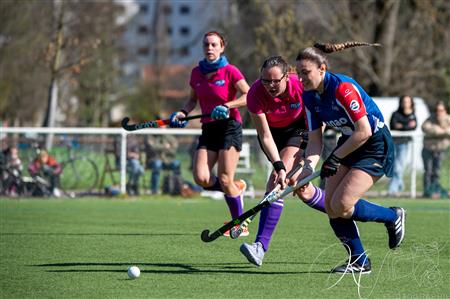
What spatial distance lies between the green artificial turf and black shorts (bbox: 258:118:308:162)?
35.8 inches

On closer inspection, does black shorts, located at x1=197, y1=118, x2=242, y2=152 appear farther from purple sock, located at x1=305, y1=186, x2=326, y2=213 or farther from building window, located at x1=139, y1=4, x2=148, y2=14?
building window, located at x1=139, y1=4, x2=148, y2=14

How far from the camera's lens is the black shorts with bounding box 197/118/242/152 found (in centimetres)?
955

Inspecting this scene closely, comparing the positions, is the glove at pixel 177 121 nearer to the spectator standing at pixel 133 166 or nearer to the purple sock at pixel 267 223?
the purple sock at pixel 267 223

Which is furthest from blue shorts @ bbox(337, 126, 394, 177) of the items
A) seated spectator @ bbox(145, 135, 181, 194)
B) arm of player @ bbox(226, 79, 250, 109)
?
seated spectator @ bbox(145, 135, 181, 194)

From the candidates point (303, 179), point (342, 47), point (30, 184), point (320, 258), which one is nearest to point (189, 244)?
point (320, 258)

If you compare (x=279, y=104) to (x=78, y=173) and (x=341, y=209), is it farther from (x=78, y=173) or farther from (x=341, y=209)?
(x=78, y=173)

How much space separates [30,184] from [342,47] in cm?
993

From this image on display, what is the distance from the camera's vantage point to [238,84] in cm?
942

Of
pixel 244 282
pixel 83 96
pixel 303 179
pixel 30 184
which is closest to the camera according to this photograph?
pixel 244 282

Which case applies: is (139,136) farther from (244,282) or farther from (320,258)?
(244,282)

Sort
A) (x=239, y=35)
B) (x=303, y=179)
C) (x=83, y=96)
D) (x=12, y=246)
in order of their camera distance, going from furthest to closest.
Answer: (x=83, y=96), (x=239, y=35), (x=12, y=246), (x=303, y=179)

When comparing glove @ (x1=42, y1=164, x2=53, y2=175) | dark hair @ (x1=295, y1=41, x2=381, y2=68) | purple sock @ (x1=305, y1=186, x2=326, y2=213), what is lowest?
glove @ (x1=42, y1=164, x2=53, y2=175)

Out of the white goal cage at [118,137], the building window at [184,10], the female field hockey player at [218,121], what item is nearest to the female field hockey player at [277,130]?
the female field hockey player at [218,121]

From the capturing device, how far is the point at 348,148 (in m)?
6.79
